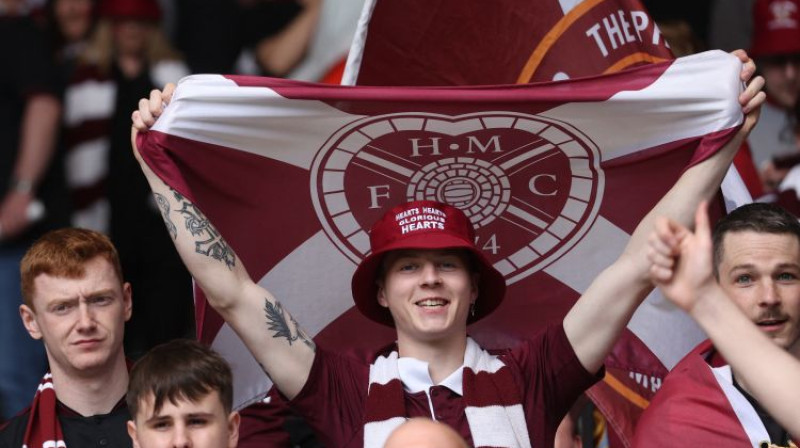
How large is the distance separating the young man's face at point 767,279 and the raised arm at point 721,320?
2.68 ft

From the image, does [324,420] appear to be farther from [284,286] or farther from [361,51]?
[361,51]

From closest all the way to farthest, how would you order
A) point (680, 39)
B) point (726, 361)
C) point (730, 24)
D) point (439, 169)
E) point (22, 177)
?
point (726, 361) < point (439, 169) < point (680, 39) < point (22, 177) < point (730, 24)

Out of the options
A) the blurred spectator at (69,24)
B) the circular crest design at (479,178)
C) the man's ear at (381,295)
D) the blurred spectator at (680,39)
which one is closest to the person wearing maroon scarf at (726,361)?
the circular crest design at (479,178)

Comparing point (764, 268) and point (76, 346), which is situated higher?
point (764, 268)

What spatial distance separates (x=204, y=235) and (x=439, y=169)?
79cm

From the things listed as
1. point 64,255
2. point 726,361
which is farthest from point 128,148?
point 726,361

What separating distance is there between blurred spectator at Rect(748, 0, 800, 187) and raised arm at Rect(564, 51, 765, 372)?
2.40 m

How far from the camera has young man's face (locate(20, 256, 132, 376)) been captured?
4.93m

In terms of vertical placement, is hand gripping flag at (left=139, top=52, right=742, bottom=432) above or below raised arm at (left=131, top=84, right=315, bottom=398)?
above

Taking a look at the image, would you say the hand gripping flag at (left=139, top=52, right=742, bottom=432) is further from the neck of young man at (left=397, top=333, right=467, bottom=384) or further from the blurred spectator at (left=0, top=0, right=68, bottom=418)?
the blurred spectator at (left=0, top=0, right=68, bottom=418)

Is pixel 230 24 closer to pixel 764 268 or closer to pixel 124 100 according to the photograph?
pixel 124 100

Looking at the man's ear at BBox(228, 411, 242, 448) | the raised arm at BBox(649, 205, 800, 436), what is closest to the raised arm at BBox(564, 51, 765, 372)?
the raised arm at BBox(649, 205, 800, 436)

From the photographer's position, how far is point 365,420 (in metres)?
4.68

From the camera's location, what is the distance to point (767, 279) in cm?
477
